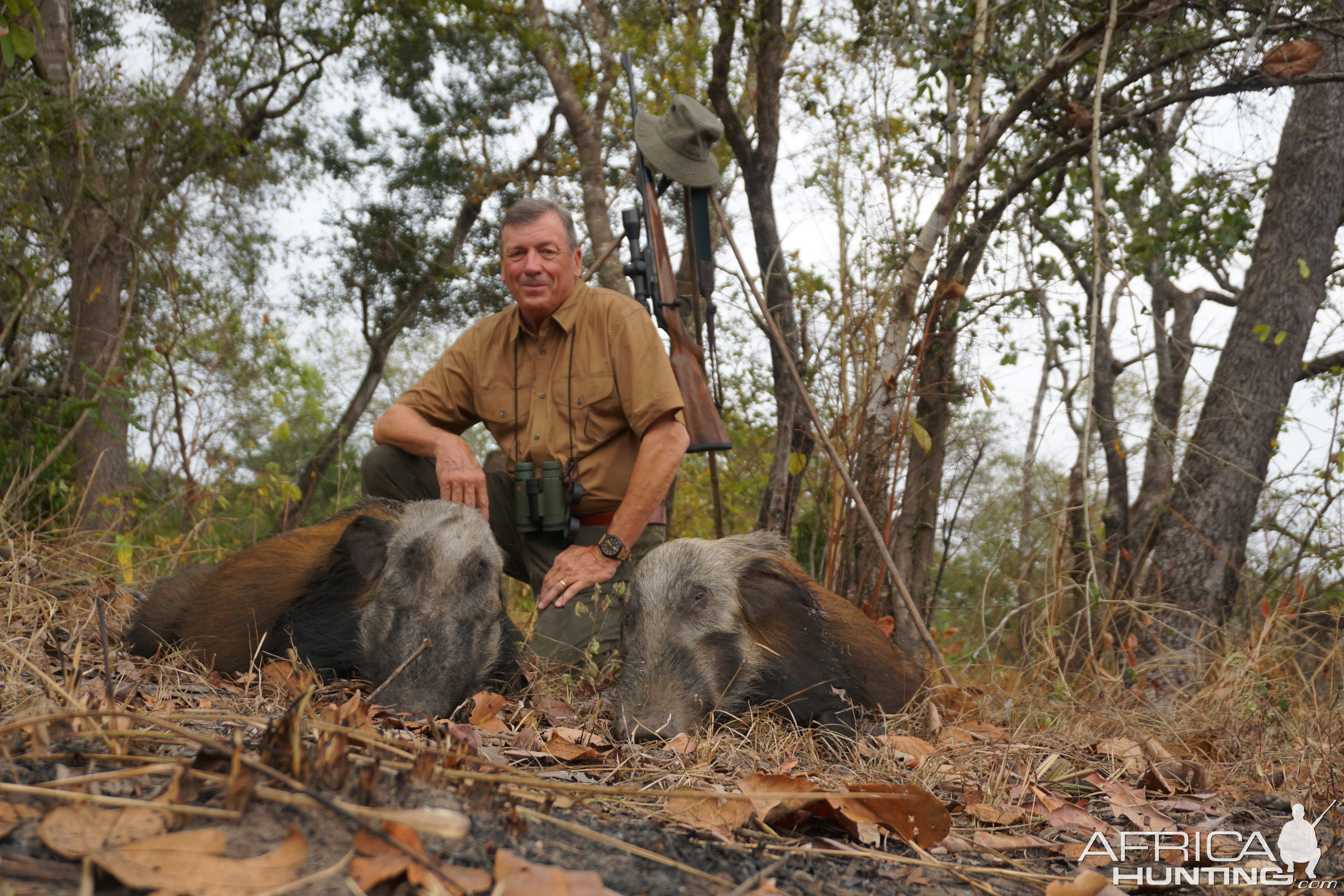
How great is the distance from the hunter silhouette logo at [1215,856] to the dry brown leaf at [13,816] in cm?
236

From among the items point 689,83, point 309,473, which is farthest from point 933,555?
point 309,473

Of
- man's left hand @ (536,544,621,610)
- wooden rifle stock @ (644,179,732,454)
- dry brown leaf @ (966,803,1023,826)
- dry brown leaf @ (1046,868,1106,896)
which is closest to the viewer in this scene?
dry brown leaf @ (1046,868,1106,896)

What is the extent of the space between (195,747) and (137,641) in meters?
2.33

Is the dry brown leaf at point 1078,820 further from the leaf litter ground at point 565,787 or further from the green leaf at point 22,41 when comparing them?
the green leaf at point 22,41

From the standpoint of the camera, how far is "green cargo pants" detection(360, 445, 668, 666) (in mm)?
4633

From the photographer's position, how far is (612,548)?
180 inches

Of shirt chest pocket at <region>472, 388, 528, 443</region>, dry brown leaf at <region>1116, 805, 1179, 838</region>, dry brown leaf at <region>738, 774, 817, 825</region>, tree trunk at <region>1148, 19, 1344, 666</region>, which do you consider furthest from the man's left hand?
tree trunk at <region>1148, 19, 1344, 666</region>

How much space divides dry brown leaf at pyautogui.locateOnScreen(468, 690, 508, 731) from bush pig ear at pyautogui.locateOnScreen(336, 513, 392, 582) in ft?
2.39

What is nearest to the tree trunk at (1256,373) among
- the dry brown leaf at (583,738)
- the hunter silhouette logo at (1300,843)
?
the hunter silhouette logo at (1300,843)

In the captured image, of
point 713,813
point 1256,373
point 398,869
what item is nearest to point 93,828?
point 398,869

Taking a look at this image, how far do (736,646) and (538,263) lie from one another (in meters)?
2.47

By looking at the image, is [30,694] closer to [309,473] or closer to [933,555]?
[933,555]

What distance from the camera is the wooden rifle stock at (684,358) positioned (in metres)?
5.12

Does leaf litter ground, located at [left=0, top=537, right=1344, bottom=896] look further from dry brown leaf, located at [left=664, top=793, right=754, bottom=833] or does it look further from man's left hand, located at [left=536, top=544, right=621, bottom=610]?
man's left hand, located at [left=536, top=544, right=621, bottom=610]
